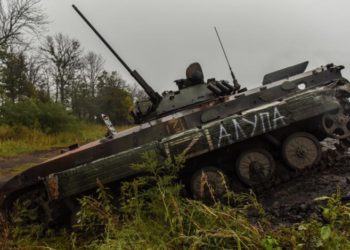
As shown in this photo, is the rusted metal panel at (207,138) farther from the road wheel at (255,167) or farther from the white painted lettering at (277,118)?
the road wheel at (255,167)

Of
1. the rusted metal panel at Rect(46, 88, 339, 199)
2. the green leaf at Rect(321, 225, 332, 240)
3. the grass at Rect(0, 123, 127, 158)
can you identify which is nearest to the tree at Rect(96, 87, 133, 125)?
the grass at Rect(0, 123, 127, 158)

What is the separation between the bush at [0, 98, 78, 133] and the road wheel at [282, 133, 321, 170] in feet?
66.4

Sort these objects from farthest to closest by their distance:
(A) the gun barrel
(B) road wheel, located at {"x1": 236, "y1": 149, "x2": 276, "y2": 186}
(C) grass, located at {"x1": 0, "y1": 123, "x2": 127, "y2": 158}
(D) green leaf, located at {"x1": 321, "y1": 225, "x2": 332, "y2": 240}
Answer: (C) grass, located at {"x1": 0, "y1": 123, "x2": 127, "y2": 158}
(A) the gun barrel
(B) road wheel, located at {"x1": 236, "y1": 149, "x2": 276, "y2": 186}
(D) green leaf, located at {"x1": 321, "y1": 225, "x2": 332, "y2": 240}

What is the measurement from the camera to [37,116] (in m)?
26.0

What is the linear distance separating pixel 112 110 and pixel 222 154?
38.1 metres

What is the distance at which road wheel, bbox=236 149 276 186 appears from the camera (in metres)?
7.49

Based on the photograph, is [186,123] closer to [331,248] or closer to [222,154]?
[222,154]

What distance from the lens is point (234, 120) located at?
284 inches

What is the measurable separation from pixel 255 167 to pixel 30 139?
18801mm

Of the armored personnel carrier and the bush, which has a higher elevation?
the bush

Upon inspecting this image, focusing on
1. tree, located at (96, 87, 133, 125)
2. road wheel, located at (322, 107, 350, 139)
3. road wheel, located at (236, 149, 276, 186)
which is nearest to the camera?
road wheel, located at (236, 149, 276, 186)

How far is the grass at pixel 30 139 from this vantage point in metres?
21.3

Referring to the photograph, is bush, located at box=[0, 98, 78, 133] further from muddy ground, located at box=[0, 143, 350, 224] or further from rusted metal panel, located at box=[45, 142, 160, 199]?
muddy ground, located at box=[0, 143, 350, 224]

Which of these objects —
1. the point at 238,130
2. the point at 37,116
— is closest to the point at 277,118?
the point at 238,130
